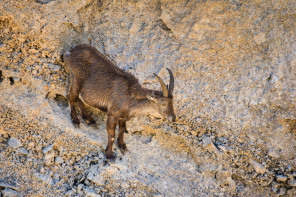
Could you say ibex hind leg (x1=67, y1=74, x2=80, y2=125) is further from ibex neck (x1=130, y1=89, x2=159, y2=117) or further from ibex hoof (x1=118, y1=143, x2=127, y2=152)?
ibex neck (x1=130, y1=89, x2=159, y2=117)

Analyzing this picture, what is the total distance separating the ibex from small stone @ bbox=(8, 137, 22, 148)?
1.18m

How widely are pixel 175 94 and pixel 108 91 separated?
1.53 meters

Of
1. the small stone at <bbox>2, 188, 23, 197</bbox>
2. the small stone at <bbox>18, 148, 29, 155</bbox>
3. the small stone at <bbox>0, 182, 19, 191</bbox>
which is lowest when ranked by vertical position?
the small stone at <bbox>2, 188, 23, 197</bbox>

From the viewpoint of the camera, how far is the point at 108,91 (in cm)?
641

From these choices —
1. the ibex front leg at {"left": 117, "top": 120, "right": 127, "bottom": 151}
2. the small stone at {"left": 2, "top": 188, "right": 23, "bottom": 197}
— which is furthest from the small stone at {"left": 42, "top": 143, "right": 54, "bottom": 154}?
the ibex front leg at {"left": 117, "top": 120, "right": 127, "bottom": 151}

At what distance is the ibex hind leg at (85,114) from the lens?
671 cm

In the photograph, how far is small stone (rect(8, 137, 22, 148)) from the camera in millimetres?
5801

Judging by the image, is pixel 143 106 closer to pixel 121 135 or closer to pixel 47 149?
pixel 121 135

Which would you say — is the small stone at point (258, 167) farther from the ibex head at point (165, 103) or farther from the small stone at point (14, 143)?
the small stone at point (14, 143)

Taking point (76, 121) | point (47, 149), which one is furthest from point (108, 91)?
point (47, 149)

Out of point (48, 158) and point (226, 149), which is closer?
point (48, 158)

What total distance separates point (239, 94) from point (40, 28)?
4700 millimetres

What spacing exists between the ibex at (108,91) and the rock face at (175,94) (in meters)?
0.37

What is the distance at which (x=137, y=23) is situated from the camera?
6.98m
